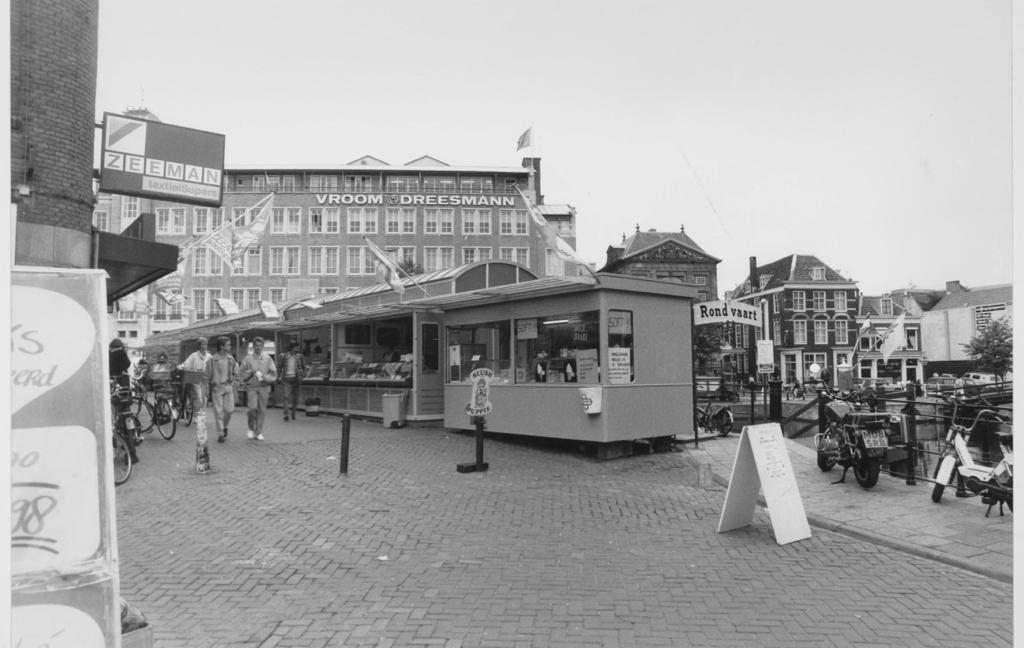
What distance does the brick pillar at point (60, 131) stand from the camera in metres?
6.85

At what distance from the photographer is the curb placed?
499 centimetres

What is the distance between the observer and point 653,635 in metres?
3.87

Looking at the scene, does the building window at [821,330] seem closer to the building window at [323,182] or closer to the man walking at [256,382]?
the building window at [323,182]

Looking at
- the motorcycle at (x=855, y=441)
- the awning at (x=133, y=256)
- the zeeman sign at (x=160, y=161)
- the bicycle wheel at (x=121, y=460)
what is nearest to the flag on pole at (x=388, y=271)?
the awning at (x=133, y=256)

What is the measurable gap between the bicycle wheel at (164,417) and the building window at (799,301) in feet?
198

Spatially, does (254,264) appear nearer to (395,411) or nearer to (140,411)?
(140,411)

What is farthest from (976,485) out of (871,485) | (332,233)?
(332,233)

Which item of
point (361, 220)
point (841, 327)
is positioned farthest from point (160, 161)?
point (841, 327)

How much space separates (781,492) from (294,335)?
17.6 m

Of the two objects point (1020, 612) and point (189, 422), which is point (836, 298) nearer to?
point (189, 422)

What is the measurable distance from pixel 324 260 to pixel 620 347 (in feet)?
180

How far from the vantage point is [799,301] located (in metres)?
63.2

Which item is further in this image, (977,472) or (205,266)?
(205,266)

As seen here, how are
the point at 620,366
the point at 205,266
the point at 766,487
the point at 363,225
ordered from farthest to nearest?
the point at 363,225 < the point at 205,266 < the point at 620,366 < the point at 766,487
